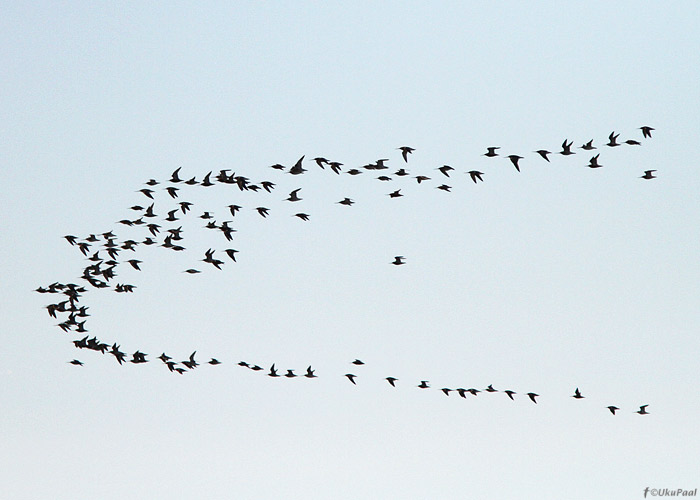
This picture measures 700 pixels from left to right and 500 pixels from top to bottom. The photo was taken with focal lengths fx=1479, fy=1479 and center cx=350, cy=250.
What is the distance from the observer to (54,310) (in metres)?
101

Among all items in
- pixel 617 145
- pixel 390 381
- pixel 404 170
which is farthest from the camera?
pixel 390 381

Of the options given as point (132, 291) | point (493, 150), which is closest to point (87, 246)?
point (132, 291)

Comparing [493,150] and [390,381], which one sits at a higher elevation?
[493,150]

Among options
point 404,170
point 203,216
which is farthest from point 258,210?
point 404,170

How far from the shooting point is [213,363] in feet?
357

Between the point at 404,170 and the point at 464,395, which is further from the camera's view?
the point at 464,395

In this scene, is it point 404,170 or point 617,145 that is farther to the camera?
point 404,170

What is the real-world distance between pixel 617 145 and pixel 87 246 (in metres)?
37.8

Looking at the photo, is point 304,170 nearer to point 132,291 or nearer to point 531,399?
point 132,291

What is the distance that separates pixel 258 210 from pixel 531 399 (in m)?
23.6

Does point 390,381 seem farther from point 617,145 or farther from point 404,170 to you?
point 617,145

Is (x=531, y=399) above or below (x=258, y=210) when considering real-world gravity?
below

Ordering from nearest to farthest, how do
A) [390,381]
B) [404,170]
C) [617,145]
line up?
[617,145] → [404,170] → [390,381]

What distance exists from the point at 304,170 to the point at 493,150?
12.3m
